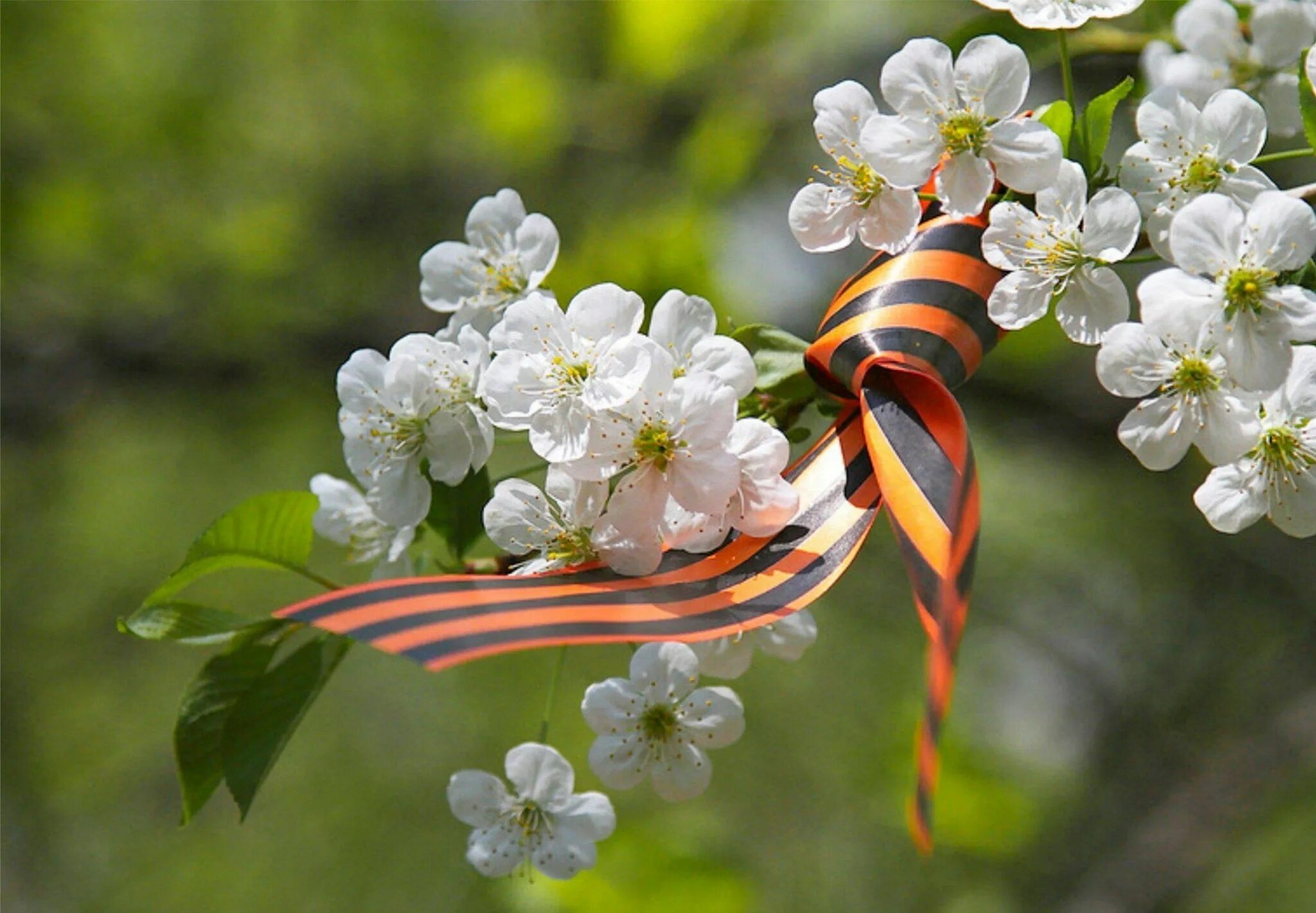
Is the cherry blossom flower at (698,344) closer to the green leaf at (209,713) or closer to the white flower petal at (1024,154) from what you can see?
the white flower petal at (1024,154)

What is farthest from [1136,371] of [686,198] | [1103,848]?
[1103,848]

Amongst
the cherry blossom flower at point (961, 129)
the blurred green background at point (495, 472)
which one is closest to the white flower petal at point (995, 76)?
the cherry blossom flower at point (961, 129)

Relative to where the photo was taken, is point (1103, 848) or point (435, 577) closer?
point (435, 577)

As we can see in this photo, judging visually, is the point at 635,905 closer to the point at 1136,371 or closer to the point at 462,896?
the point at 462,896

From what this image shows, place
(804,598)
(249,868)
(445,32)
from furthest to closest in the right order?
(445,32) → (249,868) → (804,598)

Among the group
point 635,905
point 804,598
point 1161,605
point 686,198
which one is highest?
point 804,598

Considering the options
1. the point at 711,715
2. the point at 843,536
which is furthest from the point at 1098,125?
the point at 711,715

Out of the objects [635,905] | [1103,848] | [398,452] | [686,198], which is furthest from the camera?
[1103,848]
